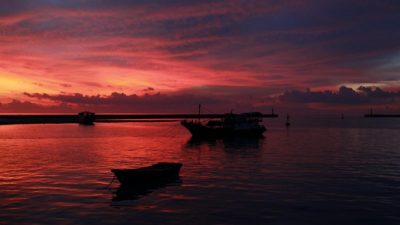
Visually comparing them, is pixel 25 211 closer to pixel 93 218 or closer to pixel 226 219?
pixel 93 218

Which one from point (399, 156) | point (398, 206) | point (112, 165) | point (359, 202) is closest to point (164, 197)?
point (359, 202)

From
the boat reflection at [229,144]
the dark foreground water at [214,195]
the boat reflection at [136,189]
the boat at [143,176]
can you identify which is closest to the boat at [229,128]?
the boat reflection at [229,144]

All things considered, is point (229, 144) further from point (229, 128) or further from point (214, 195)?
point (214, 195)

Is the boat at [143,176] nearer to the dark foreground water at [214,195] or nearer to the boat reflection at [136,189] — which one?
the boat reflection at [136,189]

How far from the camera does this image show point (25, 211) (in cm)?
2173

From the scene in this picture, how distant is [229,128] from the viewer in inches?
3447

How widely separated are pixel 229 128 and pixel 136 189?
6053 cm

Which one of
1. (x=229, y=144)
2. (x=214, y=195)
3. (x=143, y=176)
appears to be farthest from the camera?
(x=229, y=144)

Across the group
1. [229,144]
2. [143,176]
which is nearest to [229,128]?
[229,144]


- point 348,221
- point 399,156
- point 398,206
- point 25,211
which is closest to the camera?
point 348,221

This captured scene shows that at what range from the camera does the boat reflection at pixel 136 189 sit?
2565 centimetres

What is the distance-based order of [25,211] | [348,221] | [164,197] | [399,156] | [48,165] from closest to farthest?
[348,221] < [25,211] < [164,197] < [48,165] < [399,156]

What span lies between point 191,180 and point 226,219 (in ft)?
38.6

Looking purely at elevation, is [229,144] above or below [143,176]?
below
